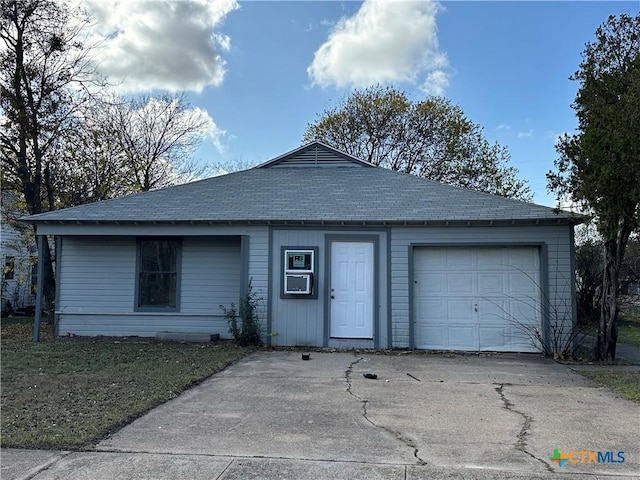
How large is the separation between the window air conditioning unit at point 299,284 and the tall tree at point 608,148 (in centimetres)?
482

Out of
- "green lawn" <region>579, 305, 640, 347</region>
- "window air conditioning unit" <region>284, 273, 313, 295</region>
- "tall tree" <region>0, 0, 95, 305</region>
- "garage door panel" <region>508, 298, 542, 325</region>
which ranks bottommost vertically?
"green lawn" <region>579, 305, 640, 347</region>

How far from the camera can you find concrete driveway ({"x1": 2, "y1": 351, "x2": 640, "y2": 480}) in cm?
373

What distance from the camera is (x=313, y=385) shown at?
662 centimetres

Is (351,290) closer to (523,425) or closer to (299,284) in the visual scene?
(299,284)

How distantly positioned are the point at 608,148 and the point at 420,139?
1783 centimetres

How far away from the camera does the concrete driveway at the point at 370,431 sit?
3.73 m

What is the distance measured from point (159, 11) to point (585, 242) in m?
15.0

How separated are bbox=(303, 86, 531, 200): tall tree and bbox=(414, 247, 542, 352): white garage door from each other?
15.2m

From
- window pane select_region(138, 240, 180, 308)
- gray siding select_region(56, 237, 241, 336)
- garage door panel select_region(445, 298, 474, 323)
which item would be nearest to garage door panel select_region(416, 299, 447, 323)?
garage door panel select_region(445, 298, 474, 323)

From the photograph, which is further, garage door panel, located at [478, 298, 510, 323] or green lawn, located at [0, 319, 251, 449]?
garage door panel, located at [478, 298, 510, 323]

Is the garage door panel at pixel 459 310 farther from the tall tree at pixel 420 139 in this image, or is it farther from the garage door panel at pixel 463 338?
the tall tree at pixel 420 139

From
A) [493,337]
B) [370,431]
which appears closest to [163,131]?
[493,337]

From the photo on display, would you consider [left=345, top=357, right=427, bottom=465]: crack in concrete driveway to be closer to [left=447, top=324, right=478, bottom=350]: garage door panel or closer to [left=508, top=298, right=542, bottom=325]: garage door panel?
[left=447, top=324, right=478, bottom=350]: garage door panel

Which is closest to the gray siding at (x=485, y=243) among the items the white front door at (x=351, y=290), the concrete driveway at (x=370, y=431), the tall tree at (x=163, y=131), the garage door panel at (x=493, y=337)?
the white front door at (x=351, y=290)
